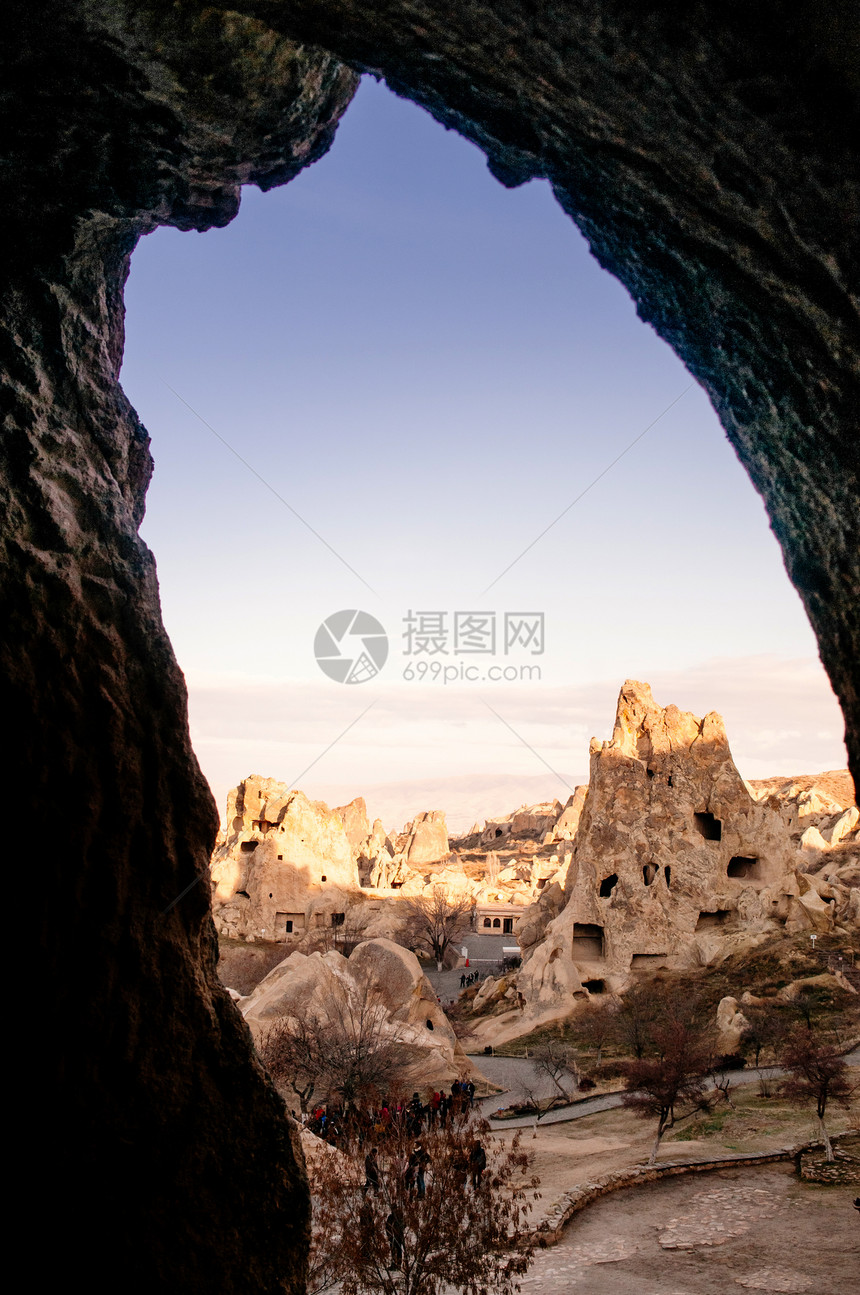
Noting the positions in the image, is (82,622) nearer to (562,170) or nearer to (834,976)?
(562,170)

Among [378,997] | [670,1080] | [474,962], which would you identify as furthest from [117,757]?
[474,962]

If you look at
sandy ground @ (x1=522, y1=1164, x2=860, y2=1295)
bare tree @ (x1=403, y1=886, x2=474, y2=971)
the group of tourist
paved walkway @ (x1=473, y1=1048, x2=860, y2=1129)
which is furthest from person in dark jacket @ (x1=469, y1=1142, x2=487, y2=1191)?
bare tree @ (x1=403, y1=886, x2=474, y2=971)

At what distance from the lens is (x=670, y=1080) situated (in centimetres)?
1820

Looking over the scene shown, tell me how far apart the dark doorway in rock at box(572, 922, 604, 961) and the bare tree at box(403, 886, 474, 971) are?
1494cm

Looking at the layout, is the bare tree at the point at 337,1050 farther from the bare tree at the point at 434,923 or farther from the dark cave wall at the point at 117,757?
the bare tree at the point at 434,923

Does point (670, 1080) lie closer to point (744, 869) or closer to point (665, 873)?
point (665, 873)

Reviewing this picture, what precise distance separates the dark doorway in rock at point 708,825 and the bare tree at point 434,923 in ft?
62.0

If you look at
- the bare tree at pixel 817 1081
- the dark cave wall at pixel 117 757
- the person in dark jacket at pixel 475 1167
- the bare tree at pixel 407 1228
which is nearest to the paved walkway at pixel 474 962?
the bare tree at pixel 817 1081

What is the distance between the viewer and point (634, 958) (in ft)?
111

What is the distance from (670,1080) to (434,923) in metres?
33.2

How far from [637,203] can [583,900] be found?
34.0 m

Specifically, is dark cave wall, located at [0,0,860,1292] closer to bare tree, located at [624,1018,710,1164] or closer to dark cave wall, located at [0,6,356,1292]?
dark cave wall, located at [0,6,356,1292]

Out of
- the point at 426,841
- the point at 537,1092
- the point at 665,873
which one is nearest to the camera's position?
the point at 537,1092

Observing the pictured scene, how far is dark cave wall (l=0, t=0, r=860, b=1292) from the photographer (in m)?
3.28
